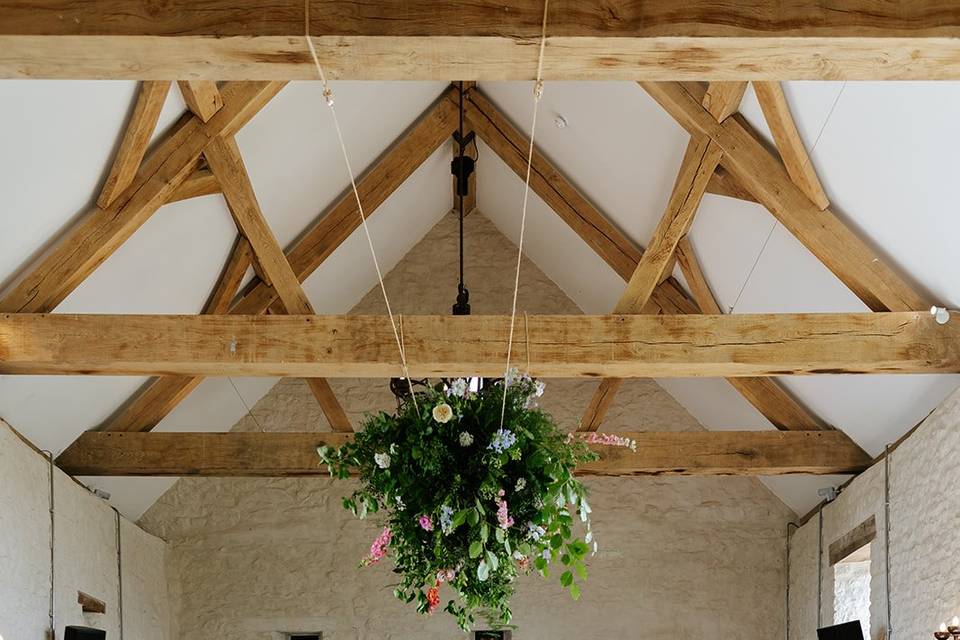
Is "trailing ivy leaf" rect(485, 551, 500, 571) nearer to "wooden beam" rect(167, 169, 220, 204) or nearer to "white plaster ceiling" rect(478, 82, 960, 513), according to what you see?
"white plaster ceiling" rect(478, 82, 960, 513)

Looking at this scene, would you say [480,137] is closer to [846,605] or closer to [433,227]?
[433,227]

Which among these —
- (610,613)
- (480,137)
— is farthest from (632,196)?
(610,613)

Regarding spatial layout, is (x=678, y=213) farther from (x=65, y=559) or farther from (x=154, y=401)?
(x=65, y=559)

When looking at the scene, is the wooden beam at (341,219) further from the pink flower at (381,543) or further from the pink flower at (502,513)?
the pink flower at (502,513)

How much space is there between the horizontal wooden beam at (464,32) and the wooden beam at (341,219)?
15.1 ft

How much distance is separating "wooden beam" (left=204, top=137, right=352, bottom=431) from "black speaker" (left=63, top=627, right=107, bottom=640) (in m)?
2.13

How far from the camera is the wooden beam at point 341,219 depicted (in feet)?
24.6

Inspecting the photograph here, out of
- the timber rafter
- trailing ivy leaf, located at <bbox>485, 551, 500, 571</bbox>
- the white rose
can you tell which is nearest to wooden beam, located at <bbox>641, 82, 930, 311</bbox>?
the timber rafter

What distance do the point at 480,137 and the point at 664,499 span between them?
9.41ft

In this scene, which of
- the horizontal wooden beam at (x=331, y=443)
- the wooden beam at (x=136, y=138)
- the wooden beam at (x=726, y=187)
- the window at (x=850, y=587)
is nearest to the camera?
the wooden beam at (x=136, y=138)

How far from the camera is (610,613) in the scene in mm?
8906

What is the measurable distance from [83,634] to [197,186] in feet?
8.35

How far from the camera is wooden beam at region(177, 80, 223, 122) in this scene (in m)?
5.61

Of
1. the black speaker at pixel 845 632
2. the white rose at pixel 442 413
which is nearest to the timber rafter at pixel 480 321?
the white rose at pixel 442 413
